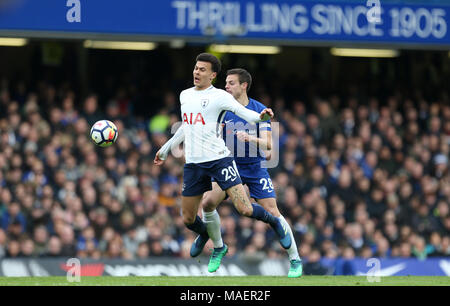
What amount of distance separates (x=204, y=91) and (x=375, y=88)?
38.8 ft

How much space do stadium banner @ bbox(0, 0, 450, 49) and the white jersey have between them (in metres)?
8.33

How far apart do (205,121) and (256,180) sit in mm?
1153

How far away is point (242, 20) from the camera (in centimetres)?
1923

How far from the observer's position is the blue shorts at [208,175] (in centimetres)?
1065

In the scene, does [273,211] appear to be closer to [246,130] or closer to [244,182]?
[244,182]

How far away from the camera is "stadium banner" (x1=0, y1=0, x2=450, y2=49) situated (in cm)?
1834

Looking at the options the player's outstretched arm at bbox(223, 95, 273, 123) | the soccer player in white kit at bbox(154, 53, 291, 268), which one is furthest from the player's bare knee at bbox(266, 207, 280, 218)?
the player's outstretched arm at bbox(223, 95, 273, 123)

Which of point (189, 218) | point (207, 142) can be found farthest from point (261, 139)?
point (189, 218)

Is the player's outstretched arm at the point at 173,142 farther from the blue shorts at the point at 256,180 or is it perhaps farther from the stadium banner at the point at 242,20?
the stadium banner at the point at 242,20

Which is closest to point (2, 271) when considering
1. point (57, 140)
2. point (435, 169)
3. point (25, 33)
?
point (57, 140)

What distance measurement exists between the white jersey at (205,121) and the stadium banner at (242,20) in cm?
833

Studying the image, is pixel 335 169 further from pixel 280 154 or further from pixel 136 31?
pixel 136 31

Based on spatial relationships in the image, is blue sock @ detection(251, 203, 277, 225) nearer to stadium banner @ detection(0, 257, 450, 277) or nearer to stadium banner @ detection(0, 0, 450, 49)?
stadium banner @ detection(0, 257, 450, 277)

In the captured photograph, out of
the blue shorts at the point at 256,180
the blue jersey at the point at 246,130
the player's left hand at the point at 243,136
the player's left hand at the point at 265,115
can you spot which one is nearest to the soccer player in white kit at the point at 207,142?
the player's left hand at the point at 243,136
